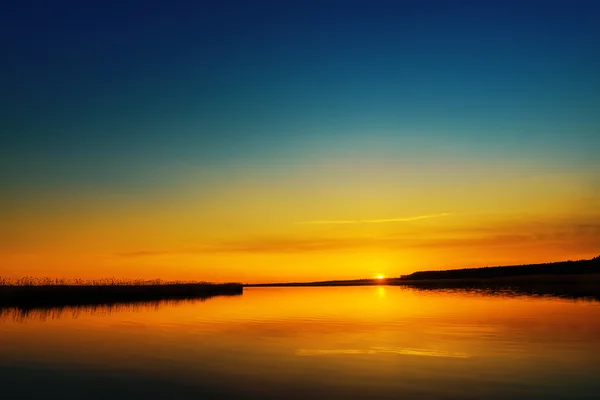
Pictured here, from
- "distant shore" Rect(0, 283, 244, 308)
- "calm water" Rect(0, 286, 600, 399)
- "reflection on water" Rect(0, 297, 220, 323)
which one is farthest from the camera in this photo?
"distant shore" Rect(0, 283, 244, 308)

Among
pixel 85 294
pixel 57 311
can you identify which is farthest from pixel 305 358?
pixel 85 294

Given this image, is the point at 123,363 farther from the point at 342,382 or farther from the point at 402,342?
the point at 402,342

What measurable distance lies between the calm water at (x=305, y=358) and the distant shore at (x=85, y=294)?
16.7 m

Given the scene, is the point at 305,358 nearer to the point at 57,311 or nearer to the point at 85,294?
the point at 57,311

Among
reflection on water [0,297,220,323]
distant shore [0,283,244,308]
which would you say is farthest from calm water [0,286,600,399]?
distant shore [0,283,244,308]

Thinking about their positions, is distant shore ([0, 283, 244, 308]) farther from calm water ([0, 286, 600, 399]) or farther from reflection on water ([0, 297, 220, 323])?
calm water ([0, 286, 600, 399])

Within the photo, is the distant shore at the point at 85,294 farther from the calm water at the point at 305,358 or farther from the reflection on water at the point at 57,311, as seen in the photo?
the calm water at the point at 305,358

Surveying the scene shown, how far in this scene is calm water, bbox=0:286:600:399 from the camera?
1986 centimetres

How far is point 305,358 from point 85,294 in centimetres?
5140

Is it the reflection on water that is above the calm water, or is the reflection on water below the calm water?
above

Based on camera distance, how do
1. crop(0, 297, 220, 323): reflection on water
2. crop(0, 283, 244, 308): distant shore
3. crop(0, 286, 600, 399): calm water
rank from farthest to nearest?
1. crop(0, 283, 244, 308): distant shore
2. crop(0, 297, 220, 323): reflection on water
3. crop(0, 286, 600, 399): calm water

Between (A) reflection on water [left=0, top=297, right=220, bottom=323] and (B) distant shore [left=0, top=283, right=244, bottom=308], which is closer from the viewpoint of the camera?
(A) reflection on water [left=0, top=297, right=220, bottom=323]

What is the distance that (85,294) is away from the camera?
70.2m

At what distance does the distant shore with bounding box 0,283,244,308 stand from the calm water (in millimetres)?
16657
